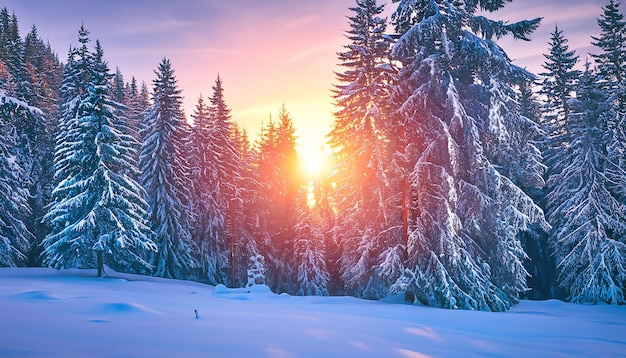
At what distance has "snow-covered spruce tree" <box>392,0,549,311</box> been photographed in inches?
607

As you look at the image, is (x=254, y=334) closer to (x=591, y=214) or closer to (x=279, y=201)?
(x=591, y=214)

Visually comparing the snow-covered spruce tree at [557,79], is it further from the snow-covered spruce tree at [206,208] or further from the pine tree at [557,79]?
the snow-covered spruce tree at [206,208]

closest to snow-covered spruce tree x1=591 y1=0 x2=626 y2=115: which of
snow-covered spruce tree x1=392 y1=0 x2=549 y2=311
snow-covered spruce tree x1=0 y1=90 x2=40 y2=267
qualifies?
snow-covered spruce tree x1=392 y1=0 x2=549 y2=311

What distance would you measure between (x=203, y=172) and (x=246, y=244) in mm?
7709

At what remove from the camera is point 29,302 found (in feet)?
30.3

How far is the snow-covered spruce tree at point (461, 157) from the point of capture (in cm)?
1542

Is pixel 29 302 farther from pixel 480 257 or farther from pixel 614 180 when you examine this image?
pixel 614 180

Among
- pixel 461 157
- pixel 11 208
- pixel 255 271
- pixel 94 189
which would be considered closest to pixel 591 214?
pixel 461 157

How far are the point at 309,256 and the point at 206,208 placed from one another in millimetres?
10166

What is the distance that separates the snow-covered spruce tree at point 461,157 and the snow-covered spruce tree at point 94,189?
16639 millimetres

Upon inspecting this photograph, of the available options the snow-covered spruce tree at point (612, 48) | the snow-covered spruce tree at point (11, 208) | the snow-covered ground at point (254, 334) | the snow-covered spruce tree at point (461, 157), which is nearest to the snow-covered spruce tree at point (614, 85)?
the snow-covered spruce tree at point (612, 48)

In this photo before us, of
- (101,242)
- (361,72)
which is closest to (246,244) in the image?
(101,242)

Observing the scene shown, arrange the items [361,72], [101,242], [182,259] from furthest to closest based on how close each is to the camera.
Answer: [182,259] < [101,242] < [361,72]

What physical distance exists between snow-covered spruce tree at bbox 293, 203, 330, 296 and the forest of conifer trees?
0.15m
